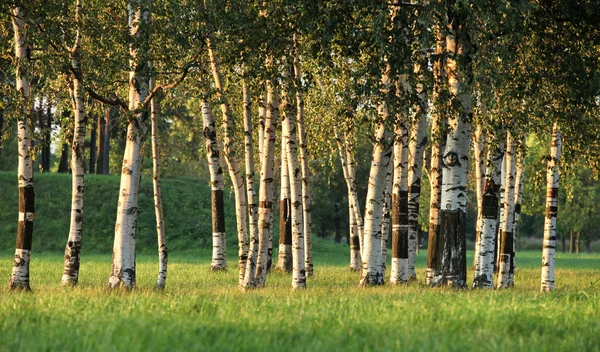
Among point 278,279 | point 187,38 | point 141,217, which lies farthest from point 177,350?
point 141,217

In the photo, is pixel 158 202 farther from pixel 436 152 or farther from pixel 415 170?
pixel 436 152

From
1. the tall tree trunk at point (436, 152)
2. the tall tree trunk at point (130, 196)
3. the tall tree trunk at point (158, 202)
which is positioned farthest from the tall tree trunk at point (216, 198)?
the tall tree trunk at point (436, 152)

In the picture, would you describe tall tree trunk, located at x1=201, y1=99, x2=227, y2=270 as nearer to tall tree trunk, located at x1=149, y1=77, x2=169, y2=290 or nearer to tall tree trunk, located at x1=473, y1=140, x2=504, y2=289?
tall tree trunk, located at x1=149, y1=77, x2=169, y2=290

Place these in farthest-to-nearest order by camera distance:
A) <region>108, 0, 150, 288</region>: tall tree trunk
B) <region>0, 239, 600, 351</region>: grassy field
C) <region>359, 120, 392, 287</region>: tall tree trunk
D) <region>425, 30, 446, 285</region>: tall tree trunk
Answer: <region>359, 120, 392, 287</region>: tall tree trunk < <region>108, 0, 150, 288</region>: tall tree trunk < <region>425, 30, 446, 285</region>: tall tree trunk < <region>0, 239, 600, 351</region>: grassy field

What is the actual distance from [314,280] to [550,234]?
9.03 meters

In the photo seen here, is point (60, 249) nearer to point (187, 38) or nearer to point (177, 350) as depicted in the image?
point (187, 38)

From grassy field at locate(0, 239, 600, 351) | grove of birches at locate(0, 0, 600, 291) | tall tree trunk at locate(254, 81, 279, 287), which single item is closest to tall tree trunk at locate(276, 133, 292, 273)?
grove of birches at locate(0, 0, 600, 291)

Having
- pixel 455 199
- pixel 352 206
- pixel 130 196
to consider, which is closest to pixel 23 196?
pixel 130 196

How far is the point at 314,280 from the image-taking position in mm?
28281

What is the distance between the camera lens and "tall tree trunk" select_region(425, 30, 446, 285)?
18.5 metres

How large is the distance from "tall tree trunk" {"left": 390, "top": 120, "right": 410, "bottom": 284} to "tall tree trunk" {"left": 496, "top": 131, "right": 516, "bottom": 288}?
146 inches

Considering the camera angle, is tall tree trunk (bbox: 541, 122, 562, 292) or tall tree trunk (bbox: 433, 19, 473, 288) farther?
tall tree trunk (bbox: 541, 122, 562, 292)

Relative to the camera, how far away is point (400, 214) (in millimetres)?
24078

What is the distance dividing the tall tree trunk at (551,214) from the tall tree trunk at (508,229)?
7.52 ft
